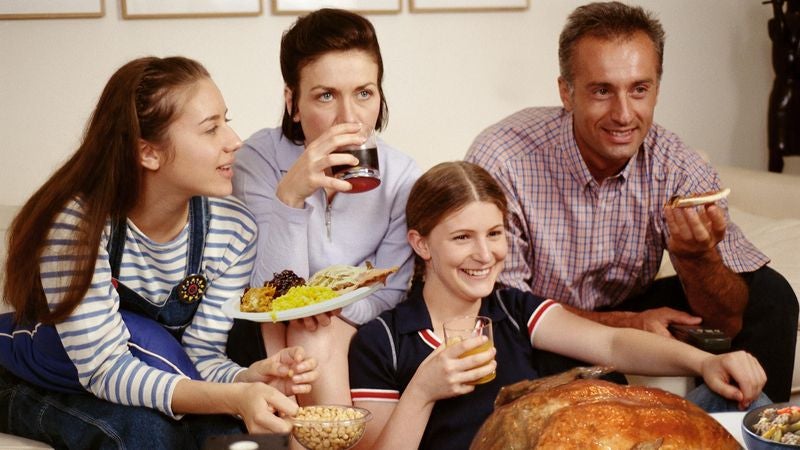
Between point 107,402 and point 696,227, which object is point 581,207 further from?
point 107,402

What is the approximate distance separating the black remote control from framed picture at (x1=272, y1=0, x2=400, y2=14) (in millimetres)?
1906

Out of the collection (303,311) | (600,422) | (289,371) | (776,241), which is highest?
(600,422)

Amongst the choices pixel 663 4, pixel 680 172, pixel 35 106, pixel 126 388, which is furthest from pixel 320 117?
pixel 663 4

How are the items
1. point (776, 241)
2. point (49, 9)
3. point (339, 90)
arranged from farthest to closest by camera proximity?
point (49, 9), point (776, 241), point (339, 90)

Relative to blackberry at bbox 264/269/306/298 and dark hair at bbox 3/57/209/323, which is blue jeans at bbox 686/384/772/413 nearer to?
blackberry at bbox 264/269/306/298

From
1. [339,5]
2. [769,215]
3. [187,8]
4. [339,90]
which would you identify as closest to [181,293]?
[339,90]

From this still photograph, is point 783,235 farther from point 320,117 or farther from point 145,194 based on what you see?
point 145,194

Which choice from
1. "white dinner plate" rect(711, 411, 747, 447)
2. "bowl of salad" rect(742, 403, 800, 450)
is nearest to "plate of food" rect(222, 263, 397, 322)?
"white dinner plate" rect(711, 411, 747, 447)

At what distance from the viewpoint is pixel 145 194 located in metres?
2.07

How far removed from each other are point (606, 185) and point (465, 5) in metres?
1.41

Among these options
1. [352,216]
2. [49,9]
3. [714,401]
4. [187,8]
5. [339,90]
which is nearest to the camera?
[714,401]

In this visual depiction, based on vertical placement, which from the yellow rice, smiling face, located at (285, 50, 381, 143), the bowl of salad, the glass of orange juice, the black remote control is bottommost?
the black remote control

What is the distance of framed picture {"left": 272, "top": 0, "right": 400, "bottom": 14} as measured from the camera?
11.6ft

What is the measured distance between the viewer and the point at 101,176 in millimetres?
1989
